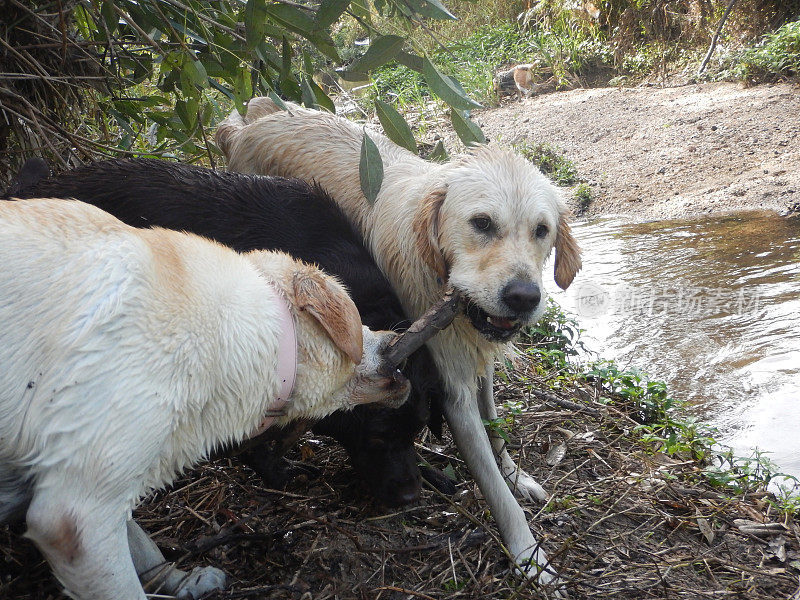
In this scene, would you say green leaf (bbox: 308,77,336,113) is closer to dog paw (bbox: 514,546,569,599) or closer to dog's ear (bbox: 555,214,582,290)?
dog's ear (bbox: 555,214,582,290)

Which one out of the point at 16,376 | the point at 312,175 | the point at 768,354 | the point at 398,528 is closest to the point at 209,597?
the point at 398,528

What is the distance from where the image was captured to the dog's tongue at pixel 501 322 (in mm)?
3295

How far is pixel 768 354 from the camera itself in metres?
5.60

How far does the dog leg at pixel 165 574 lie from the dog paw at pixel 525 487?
59.9 inches

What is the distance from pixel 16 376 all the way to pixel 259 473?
1596mm

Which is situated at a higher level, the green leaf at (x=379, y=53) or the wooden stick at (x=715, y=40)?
the green leaf at (x=379, y=53)

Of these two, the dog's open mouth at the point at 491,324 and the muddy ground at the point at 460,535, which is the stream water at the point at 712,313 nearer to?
the muddy ground at the point at 460,535

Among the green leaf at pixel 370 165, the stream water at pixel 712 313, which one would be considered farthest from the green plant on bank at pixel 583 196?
the green leaf at pixel 370 165

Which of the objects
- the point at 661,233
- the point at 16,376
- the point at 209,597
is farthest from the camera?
the point at 661,233

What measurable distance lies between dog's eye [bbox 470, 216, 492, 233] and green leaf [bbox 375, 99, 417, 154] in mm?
433

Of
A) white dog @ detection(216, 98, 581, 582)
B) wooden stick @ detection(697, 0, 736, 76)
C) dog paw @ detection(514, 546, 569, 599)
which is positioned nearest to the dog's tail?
white dog @ detection(216, 98, 581, 582)

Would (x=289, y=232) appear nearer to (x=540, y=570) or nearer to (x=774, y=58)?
(x=540, y=570)

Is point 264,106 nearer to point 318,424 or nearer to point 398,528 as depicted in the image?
point 318,424

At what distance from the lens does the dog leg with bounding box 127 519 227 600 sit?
2.78 m
